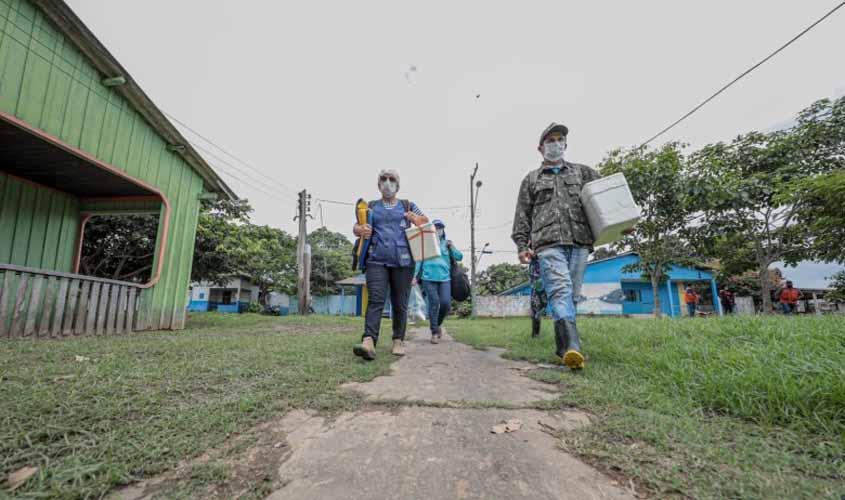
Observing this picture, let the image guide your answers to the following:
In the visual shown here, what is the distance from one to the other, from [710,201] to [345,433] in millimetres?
11225

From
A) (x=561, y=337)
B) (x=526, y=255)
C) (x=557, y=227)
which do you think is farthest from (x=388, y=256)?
(x=561, y=337)

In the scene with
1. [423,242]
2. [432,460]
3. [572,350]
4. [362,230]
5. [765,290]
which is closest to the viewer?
[432,460]

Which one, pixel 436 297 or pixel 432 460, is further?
pixel 436 297

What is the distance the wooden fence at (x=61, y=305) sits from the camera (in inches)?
153

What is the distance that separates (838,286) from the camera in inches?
592

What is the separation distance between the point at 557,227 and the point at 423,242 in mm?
1175

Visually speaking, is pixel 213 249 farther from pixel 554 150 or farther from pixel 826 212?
pixel 826 212

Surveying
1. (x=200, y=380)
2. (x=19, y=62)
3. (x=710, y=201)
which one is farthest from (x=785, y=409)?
(x=710, y=201)

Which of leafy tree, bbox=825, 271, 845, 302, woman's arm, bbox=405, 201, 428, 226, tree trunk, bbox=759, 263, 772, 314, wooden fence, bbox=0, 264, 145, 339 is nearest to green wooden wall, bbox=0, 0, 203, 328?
wooden fence, bbox=0, 264, 145, 339

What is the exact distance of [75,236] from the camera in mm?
7043

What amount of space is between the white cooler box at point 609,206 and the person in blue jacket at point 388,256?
150cm

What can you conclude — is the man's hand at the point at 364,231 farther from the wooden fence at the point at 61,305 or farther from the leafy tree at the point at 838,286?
the leafy tree at the point at 838,286

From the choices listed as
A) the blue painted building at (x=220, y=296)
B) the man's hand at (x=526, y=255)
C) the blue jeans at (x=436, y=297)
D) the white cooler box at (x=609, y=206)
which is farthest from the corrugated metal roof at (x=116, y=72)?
the blue painted building at (x=220, y=296)

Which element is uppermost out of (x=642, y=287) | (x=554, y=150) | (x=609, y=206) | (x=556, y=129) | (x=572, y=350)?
(x=556, y=129)
